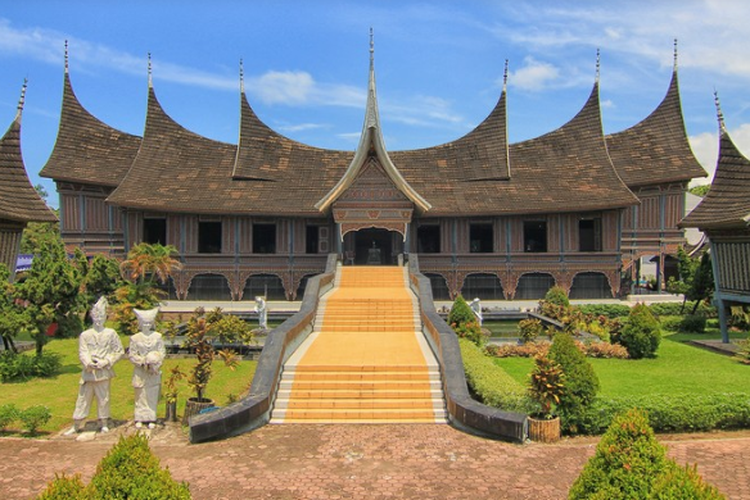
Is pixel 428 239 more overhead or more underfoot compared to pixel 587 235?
more underfoot

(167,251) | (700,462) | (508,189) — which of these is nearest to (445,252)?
(508,189)

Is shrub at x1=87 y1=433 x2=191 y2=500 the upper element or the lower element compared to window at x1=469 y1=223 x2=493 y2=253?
lower

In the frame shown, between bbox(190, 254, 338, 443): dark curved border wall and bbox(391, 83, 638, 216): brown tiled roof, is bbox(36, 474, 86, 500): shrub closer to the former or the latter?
bbox(190, 254, 338, 443): dark curved border wall

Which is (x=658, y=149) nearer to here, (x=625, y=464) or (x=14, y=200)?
(x=14, y=200)

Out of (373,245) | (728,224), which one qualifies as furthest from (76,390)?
(373,245)

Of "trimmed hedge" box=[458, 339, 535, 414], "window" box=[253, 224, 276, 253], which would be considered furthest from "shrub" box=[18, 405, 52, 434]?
"window" box=[253, 224, 276, 253]

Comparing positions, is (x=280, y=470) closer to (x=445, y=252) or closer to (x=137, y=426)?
(x=137, y=426)

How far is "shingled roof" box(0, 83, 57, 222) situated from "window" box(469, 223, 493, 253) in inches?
682

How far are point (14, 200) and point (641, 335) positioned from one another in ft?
54.2

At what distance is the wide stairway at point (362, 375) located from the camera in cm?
957

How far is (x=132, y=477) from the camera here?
461 centimetres

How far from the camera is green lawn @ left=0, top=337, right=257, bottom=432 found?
993 centimetres

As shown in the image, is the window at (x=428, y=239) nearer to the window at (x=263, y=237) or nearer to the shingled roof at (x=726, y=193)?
the window at (x=263, y=237)

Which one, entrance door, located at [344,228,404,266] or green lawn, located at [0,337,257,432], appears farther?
entrance door, located at [344,228,404,266]
